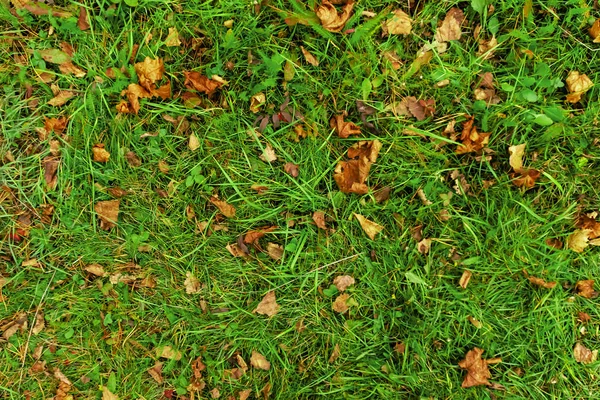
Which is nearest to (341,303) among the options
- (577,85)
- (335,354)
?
(335,354)

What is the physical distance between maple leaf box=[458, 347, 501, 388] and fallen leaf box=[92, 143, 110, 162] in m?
2.30

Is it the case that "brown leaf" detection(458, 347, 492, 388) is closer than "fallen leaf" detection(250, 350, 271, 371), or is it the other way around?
"brown leaf" detection(458, 347, 492, 388)

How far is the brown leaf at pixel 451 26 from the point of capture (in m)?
2.25

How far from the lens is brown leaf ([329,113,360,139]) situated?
226cm

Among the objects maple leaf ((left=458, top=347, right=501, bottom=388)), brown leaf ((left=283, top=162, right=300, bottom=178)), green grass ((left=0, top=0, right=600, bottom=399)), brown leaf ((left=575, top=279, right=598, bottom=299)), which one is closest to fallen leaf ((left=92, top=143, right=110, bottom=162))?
green grass ((left=0, top=0, right=600, bottom=399))

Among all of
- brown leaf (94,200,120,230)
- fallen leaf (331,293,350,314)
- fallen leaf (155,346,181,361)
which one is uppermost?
brown leaf (94,200,120,230)

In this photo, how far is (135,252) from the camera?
2383 millimetres

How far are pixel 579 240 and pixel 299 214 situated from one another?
4.98ft

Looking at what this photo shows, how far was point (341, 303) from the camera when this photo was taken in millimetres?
2277

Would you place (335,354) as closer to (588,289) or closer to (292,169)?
(292,169)

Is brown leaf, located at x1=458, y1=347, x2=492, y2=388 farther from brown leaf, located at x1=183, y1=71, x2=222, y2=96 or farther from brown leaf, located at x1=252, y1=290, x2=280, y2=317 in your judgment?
brown leaf, located at x1=183, y1=71, x2=222, y2=96

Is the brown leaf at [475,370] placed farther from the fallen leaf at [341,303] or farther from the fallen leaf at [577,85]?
the fallen leaf at [577,85]

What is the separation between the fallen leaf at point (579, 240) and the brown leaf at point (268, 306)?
64.4 inches

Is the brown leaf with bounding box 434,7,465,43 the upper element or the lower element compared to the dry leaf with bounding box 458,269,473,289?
upper
